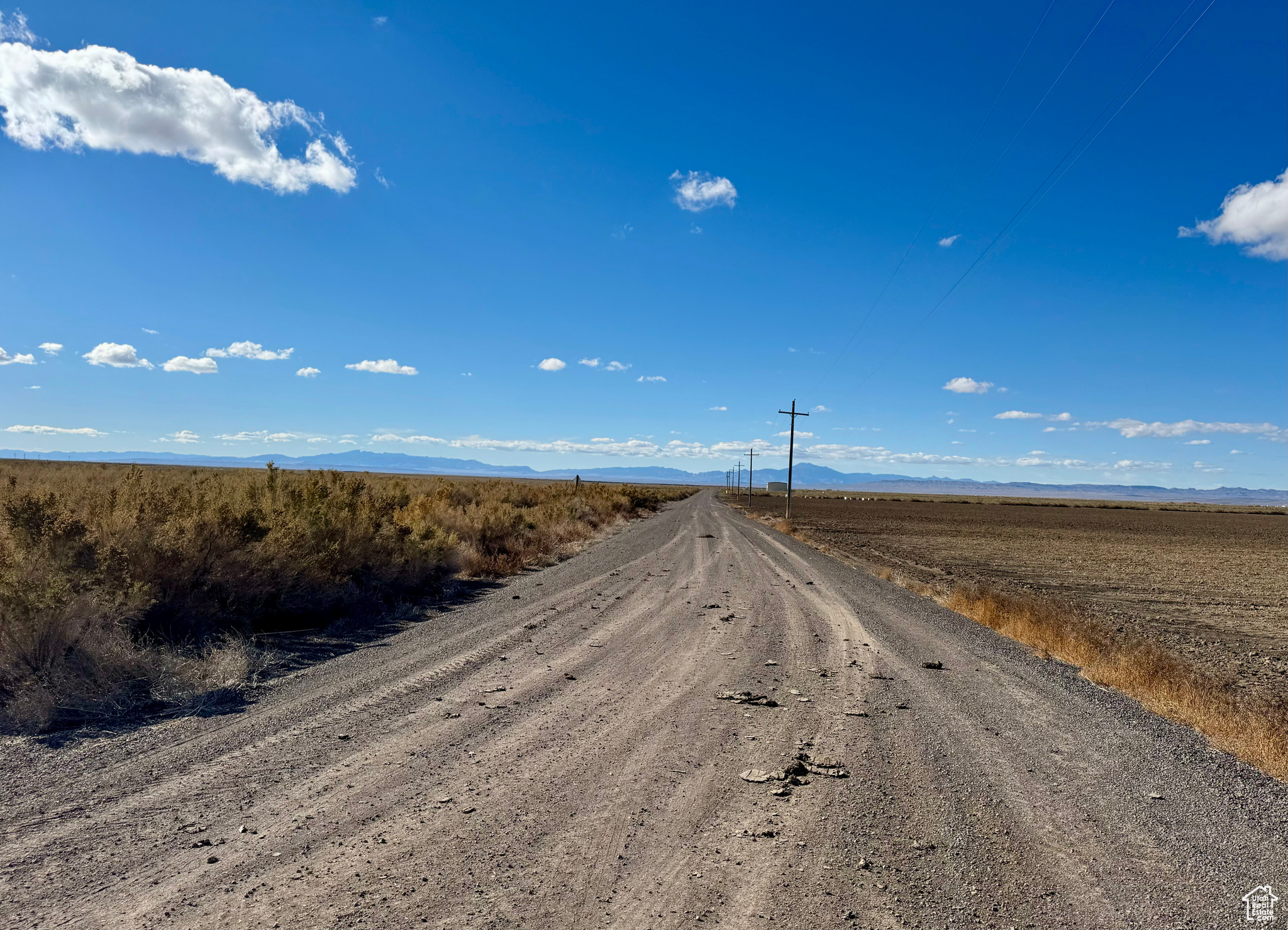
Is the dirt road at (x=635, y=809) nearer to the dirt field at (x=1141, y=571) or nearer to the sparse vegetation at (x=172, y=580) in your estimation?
the sparse vegetation at (x=172, y=580)

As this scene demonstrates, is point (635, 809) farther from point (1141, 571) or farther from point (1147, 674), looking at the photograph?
point (1141, 571)

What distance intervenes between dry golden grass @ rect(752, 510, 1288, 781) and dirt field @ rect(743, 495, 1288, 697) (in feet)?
3.96

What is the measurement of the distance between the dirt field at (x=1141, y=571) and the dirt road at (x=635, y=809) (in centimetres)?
640

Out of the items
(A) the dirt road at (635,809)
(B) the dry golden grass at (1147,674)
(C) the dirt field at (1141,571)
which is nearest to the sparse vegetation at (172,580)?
(A) the dirt road at (635,809)

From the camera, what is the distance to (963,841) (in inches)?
170

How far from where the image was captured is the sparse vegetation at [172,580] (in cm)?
659

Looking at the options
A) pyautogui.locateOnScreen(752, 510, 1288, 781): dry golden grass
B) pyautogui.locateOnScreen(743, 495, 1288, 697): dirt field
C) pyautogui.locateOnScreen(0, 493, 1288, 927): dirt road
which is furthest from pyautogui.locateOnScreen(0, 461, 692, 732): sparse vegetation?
pyautogui.locateOnScreen(743, 495, 1288, 697): dirt field

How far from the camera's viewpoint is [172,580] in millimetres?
8961

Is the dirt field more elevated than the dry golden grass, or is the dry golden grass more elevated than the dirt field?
the dry golden grass

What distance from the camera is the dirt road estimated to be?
3584mm

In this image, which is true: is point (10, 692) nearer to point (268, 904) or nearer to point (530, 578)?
point (268, 904)

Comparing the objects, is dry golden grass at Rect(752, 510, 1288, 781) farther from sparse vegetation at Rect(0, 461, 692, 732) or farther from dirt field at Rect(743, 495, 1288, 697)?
sparse vegetation at Rect(0, 461, 692, 732)

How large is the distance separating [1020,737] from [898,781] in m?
1.92

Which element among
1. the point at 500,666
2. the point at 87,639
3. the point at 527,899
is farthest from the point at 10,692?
the point at 527,899
